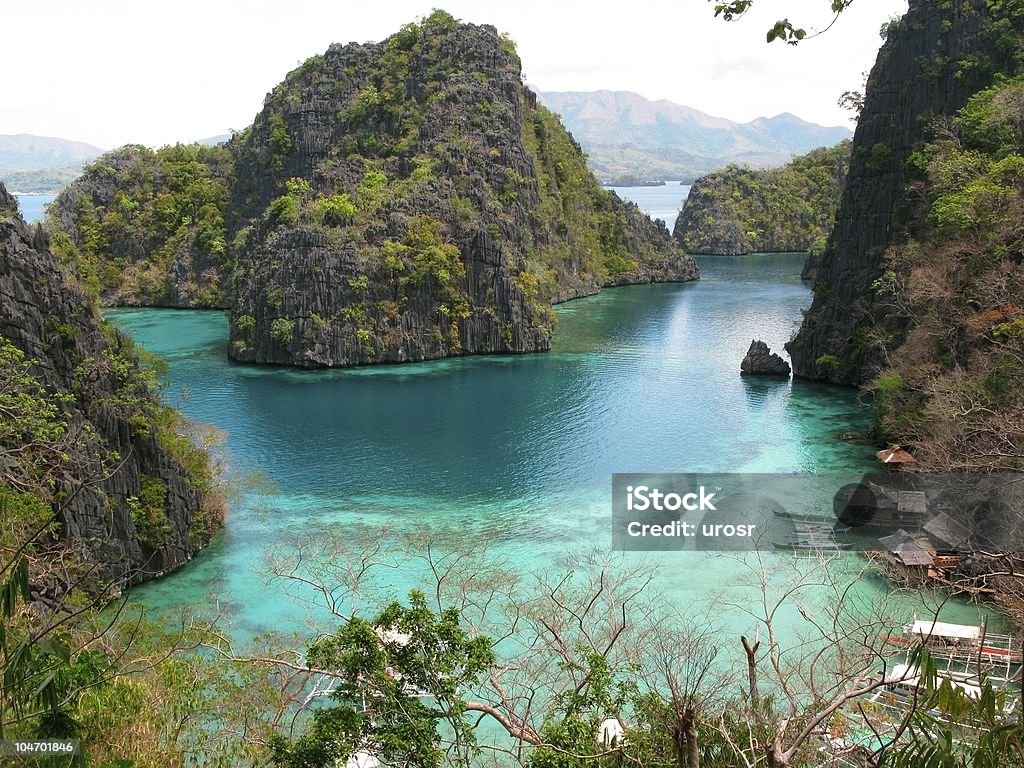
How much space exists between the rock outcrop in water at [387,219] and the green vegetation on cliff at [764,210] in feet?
84.2

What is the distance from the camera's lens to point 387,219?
58.2 metres

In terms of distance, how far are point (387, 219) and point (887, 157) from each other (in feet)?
96.7

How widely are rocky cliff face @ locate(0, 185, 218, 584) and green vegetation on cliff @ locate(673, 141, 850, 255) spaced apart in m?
103

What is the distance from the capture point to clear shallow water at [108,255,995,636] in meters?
25.9

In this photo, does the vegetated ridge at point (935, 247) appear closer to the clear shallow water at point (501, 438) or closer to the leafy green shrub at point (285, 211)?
the clear shallow water at point (501, 438)

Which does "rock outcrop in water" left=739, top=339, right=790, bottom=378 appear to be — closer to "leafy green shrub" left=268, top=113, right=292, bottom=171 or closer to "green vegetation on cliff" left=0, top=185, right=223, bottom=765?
"green vegetation on cliff" left=0, top=185, right=223, bottom=765

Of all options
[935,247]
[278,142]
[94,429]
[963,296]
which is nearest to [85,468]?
[94,429]

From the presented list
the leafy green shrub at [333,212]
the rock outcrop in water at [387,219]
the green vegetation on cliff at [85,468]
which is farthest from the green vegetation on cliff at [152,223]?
the green vegetation on cliff at [85,468]

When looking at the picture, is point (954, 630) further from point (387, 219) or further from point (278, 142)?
point (278, 142)

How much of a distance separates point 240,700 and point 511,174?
57664mm

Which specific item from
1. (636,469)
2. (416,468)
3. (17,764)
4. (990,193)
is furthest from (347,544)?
(990,193)

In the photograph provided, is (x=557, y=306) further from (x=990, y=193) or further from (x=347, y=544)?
(x=347, y=544)

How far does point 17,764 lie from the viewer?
9.31 m

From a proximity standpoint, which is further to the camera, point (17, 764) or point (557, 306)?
point (557, 306)
